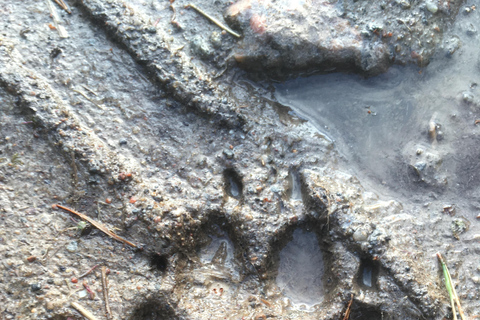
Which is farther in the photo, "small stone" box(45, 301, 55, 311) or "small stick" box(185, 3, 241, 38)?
"small stick" box(185, 3, 241, 38)

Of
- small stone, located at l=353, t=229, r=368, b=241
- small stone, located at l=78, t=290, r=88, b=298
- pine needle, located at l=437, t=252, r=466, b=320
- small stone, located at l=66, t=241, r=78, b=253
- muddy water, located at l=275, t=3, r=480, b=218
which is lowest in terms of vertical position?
small stone, located at l=78, t=290, r=88, b=298

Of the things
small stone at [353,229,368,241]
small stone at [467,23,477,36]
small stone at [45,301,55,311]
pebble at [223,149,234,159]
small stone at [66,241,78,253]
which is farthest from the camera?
small stone at [467,23,477,36]

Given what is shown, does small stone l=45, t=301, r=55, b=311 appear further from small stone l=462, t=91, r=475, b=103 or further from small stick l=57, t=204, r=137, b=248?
small stone l=462, t=91, r=475, b=103

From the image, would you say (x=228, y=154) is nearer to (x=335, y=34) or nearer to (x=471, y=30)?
(x=335, y=34)

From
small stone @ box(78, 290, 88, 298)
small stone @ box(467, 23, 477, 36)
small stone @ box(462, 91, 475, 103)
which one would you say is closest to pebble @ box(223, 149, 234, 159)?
small stone @ box(78, 290, 88, 298)

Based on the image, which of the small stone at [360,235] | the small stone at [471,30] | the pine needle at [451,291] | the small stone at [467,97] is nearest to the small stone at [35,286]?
the small stone at [360,235]

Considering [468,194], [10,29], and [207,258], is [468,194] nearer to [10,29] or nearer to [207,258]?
[207,258]

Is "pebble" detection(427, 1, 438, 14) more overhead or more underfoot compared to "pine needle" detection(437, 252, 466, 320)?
more overhead

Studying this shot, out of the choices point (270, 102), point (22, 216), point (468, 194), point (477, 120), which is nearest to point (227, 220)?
point (270, 102)
